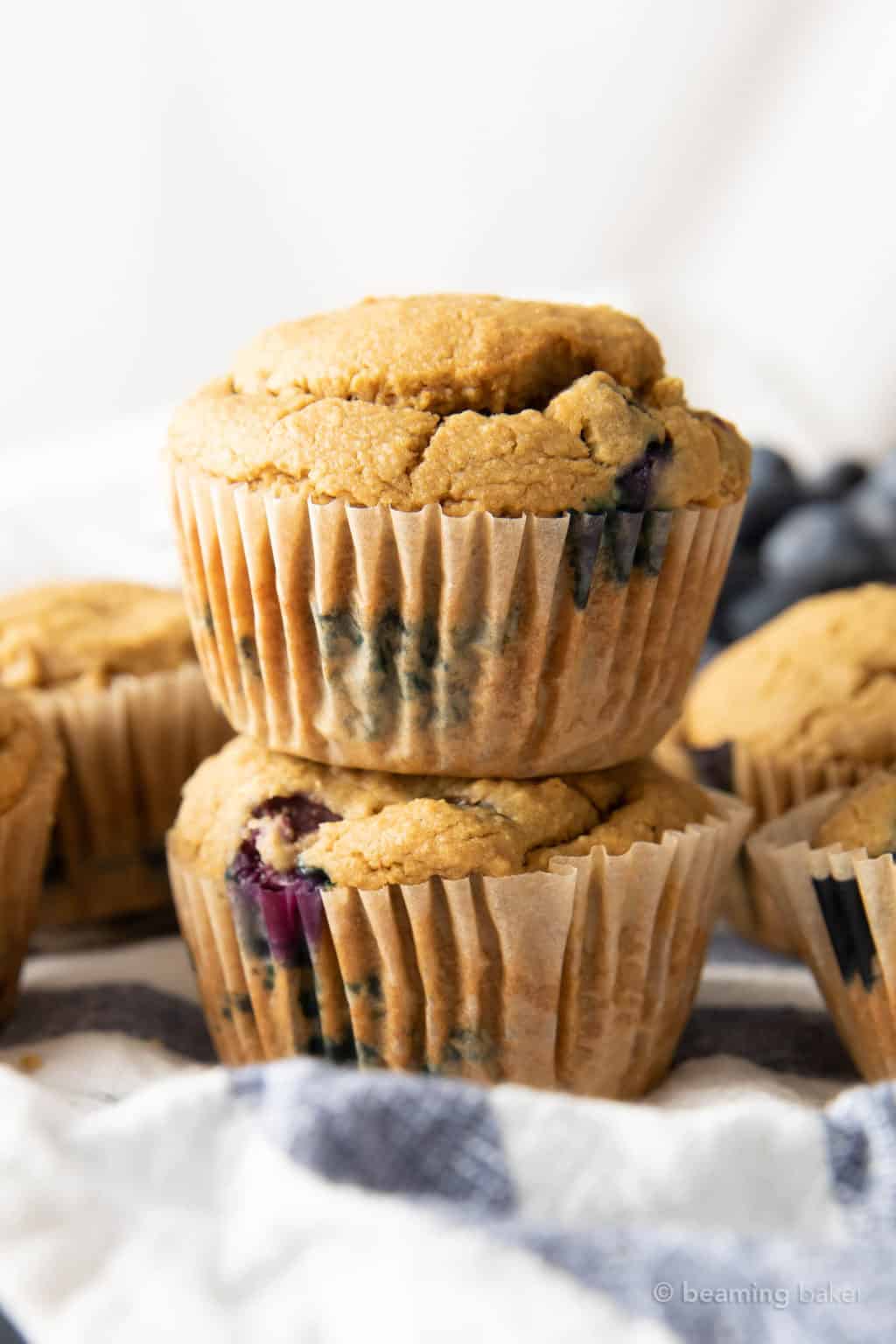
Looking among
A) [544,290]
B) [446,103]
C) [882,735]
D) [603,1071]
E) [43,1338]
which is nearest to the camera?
[43,1338]

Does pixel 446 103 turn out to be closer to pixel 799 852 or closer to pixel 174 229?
pixel 174 229

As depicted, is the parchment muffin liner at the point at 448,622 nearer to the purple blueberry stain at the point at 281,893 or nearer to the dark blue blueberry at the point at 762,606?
the purple blueberry stain at the point at 281,893

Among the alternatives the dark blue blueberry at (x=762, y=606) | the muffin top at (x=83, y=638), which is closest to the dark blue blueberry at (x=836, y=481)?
the dark blue blueberry at (x=762, y=606)

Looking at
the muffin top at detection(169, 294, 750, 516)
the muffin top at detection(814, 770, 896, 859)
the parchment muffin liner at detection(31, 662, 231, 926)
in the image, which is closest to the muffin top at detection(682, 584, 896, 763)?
the muffin top at detection(814, 770, 896, 859)

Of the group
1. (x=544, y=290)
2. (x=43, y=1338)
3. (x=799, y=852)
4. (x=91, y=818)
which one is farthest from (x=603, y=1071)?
(x=544, y=290)

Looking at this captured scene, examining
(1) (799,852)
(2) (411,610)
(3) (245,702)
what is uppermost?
(2) (411,610)

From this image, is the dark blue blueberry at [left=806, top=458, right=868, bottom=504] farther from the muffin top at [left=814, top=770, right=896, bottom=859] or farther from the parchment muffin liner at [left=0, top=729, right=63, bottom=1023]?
the parchment muffin liner at [left=0, top=729, right=63, bottom=1023]
